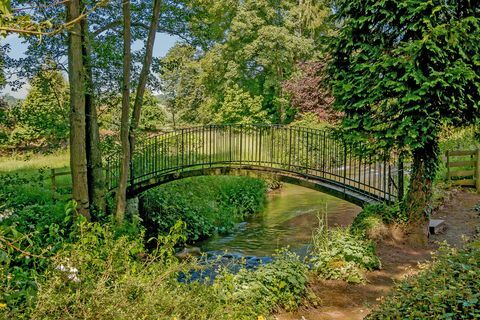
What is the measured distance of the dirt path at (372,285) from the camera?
187 inches

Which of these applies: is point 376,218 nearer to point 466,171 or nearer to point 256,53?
point 466,171

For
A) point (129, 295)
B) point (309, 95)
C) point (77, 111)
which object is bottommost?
point (129, 295)

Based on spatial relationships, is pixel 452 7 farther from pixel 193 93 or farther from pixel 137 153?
pixel 193 93

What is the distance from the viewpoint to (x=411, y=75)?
6008 millimetres

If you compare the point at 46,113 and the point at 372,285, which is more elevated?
the point at 46,113

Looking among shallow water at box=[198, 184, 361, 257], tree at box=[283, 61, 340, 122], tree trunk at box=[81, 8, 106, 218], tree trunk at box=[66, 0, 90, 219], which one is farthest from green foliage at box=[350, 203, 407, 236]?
tree at box=[283, 61, 340, 122]

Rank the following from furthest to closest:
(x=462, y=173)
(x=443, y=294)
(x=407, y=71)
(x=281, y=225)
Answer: (x=462, y=173) → (x=281, y=225) → (x=407, y=71) → (x=443, y=294)

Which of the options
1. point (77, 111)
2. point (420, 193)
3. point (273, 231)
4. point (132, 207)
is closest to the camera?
point (77, 111)

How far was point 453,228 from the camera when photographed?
26.5 feet

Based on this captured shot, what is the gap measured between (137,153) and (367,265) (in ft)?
20.5

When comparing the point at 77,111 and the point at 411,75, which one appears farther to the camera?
the point at 77,111

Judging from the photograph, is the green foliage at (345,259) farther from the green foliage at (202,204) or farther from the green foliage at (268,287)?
the green foliage at (202,204)

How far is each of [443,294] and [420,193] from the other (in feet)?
14.5

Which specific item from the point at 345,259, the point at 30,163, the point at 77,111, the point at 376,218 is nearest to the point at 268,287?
the point at 345,259
